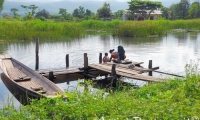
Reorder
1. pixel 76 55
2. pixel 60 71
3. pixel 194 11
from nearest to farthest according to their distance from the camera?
pixel 60 71 < pixel 76 55 < pixel 194 11

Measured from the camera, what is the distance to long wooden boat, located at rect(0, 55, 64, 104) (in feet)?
21.7

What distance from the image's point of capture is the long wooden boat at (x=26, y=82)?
21.7 ft

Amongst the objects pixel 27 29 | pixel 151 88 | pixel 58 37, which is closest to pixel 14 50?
pixel 27 29

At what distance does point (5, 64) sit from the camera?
34.2 feet

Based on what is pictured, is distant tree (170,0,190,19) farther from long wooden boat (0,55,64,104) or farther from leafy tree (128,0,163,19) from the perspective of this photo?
long wooden boat (0,55,64,104)

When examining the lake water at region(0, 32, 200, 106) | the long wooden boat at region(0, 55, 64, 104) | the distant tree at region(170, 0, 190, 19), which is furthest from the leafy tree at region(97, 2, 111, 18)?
the long wooden boat at region(0, 55, 64, 104)

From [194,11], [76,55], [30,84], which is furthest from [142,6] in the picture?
[30,84]

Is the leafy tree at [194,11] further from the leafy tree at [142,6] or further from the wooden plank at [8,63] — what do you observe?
the wooden plank at [8,63]

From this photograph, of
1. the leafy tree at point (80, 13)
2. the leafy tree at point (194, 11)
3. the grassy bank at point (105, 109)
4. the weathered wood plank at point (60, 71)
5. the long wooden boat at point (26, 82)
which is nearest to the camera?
Answer: the grassy bank at point (105, 109)

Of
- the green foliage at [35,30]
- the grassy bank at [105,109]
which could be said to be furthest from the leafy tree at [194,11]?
the grassy bank at [105,109]

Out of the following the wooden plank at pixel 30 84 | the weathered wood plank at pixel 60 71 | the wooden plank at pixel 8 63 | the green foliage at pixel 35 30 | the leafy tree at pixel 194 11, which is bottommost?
the wooden plank at pixel 30 84

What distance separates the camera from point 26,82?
8.23m

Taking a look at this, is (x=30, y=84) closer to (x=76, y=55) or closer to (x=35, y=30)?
(x=76, y=55)

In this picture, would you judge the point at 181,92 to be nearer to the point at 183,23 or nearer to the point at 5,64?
the point at 5,64
